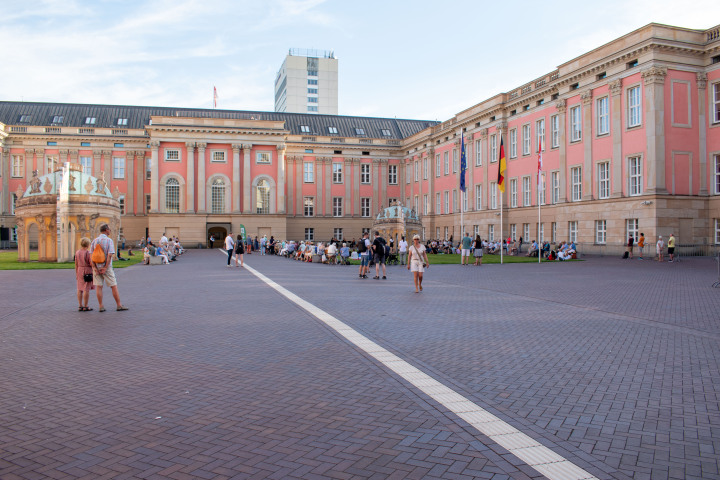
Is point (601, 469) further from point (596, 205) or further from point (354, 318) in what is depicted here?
point (596, 205)

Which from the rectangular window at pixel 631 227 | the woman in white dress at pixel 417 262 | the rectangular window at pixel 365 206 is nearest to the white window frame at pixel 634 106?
the rectangular window at pixel 631 227

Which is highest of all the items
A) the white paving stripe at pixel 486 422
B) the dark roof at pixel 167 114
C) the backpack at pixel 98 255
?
the dark roof at pixel 167 114

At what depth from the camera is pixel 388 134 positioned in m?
77.2

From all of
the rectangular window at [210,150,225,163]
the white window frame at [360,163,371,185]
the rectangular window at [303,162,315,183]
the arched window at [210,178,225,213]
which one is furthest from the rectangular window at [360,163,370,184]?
the arched window at [210,178,225,213]

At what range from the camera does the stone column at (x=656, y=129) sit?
108ft

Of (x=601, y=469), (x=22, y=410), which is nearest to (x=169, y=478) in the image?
(x=22, y=410)

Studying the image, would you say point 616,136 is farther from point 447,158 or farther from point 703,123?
point 447,158

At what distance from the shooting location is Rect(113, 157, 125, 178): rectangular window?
220 ft

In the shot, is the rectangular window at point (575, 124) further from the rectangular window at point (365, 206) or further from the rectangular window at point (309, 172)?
the rectangular window at point (309, 172)

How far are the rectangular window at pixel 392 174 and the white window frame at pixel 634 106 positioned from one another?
39.8 m

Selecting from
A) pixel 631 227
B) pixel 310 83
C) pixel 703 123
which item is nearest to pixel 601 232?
pixel 631 227

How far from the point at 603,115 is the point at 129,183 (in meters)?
54.1

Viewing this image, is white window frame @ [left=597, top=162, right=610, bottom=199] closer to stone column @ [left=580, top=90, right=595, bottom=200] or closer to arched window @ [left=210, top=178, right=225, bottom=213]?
stone column @ [left=580, top=90, right=595, bottom=200]

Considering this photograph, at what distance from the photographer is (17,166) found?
212ft
